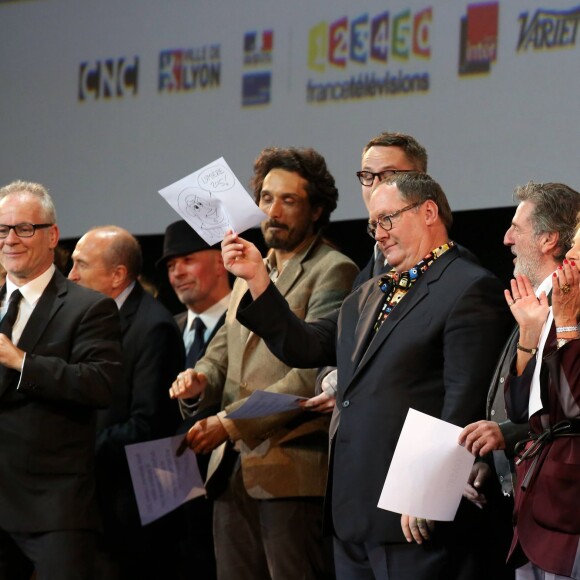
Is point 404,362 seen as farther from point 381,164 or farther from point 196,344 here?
point 196,344

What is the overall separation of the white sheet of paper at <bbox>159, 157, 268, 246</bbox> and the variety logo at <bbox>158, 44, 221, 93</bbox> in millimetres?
2749

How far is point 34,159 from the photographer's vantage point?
6918 millimetres

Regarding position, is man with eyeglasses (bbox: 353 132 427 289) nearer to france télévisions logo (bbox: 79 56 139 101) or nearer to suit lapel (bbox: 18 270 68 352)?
suit lapel (bbox: 18 270 68 352)

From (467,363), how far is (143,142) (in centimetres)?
377

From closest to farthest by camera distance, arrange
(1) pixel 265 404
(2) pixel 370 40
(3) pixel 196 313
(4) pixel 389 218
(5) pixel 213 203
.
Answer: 1. (4) pixel 389 218
2. (5) pixel 213 203
3. (1) pixel 265 404
4. (3) pixel 196 313
5. (2) pixel 370 40

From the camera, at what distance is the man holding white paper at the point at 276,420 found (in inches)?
156

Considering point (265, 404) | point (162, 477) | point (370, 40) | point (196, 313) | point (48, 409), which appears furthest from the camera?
point (370, 40)

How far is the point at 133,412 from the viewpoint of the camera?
462cm

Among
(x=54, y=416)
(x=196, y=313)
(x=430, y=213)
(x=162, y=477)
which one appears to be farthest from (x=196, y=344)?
(x=430, y=213)

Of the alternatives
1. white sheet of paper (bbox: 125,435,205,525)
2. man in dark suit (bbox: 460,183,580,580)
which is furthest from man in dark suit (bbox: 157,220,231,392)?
man in dark suit (bbox: 460,183,580,580)

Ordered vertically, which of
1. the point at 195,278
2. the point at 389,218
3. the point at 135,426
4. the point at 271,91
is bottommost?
the point at 135,426

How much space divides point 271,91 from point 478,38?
1.24m

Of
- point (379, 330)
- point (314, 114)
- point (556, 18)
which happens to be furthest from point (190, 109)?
point (379, 330)

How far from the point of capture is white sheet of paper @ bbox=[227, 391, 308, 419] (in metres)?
3.71
